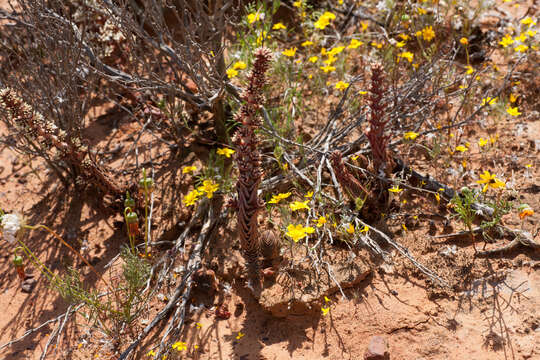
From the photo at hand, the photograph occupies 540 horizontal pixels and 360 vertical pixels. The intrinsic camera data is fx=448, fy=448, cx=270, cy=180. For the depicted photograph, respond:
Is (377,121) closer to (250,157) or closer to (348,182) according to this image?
(348,182)

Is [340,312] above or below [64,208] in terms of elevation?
below

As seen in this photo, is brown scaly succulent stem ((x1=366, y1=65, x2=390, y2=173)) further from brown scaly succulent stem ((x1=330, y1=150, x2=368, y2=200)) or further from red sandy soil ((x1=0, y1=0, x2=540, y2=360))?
red sandy soil ((x1=0, y1=0, x2=540, y2=360))

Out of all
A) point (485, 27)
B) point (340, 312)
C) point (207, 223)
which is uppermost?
point (485, 27)

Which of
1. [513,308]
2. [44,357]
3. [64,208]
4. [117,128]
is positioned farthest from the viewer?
[117,128]

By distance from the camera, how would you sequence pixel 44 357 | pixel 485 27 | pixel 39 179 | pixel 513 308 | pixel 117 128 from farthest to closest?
pixel 485 27
pixel 117 128
pixel 39 179
pixel 44 357
pixel 513 308

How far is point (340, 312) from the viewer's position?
Result: 113 inches

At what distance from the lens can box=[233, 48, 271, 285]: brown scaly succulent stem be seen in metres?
2.30

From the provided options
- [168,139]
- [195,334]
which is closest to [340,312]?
[195,334]

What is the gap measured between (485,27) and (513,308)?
3.43m

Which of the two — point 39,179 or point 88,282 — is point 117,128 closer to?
point 39,179

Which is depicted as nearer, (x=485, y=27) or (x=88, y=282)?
(x=88, y=282)

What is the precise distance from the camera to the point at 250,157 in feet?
8.18

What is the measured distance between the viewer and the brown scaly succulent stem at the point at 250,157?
2.30 metres

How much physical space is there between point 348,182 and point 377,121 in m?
0.46
